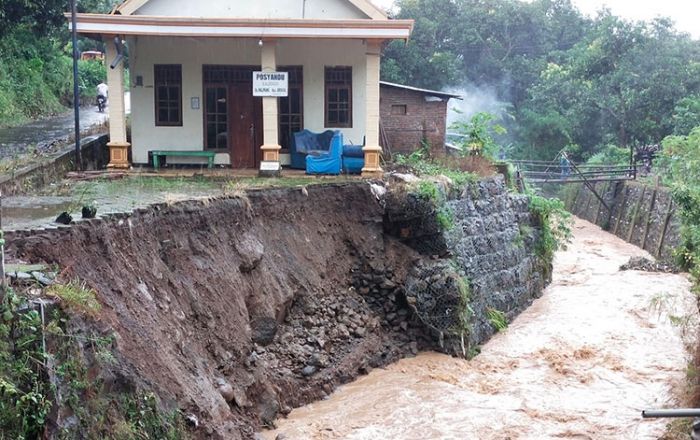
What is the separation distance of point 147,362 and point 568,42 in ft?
136

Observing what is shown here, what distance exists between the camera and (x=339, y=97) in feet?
61.7

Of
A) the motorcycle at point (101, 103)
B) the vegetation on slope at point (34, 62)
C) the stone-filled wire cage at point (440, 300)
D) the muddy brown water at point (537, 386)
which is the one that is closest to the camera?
the muddy brown water at point (537, 386)

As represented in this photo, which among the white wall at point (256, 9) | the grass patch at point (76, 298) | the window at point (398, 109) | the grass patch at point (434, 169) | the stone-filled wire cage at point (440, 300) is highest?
the white wall at point (256, 9)

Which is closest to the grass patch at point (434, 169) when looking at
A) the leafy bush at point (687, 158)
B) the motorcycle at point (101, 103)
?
the leafy bush at point (687, 158)

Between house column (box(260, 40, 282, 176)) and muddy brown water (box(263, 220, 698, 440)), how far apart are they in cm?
551

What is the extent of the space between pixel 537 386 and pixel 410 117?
28.6 ft

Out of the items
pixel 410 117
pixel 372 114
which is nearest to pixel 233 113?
pixel 372 114

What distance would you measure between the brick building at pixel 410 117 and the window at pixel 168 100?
16.9 ft

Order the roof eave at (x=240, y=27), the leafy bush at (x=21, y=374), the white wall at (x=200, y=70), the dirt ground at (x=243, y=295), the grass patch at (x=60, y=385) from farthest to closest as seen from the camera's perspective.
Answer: the white wall at (x=200, y=70)
the roof eave at (x=240, y=27)
the dirt ground at (x=243, y=295)
the grass patch at (x=60, y=385)
the leafy bush at (x=21, y=374)

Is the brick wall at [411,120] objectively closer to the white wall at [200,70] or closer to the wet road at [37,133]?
the white wall at [200,70]

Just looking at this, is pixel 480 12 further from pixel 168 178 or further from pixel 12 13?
pixel 168 178

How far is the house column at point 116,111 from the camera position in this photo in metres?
17.1

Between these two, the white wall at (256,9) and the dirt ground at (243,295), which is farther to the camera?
the white wall at (256,9)

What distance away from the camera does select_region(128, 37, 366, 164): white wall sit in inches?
718
